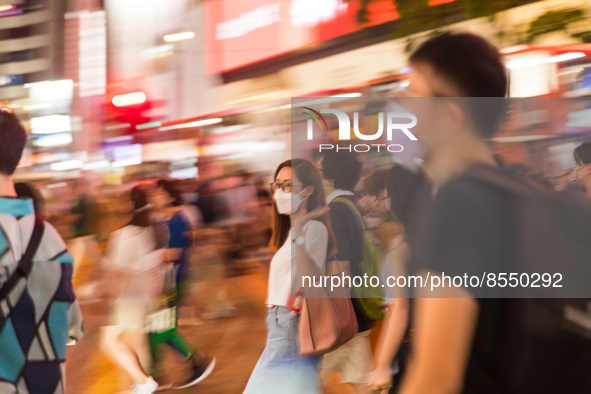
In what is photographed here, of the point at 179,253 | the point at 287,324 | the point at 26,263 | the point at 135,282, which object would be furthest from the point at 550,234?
the point at 179,253

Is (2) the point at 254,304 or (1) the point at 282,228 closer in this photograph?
(1) the point at 282,228

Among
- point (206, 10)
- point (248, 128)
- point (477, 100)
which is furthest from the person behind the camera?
point (206, 10)

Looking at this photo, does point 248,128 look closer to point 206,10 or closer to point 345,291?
point 206,10

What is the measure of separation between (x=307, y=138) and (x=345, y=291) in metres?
0.71

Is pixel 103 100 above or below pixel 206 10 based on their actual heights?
below

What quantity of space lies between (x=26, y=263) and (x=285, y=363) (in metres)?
1.37

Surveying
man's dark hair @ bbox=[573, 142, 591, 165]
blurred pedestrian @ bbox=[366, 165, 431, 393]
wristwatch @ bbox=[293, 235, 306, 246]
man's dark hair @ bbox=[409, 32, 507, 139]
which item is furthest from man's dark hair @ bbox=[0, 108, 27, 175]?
man's dark hair @ bbox=[573, 142, 591, 165]

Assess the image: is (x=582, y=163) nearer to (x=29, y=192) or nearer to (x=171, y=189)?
(x=29, y=192)

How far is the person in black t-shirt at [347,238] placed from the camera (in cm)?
213

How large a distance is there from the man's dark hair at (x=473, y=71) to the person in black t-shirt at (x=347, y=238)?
1.92ft

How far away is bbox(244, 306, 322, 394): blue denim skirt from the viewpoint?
10.8 ft

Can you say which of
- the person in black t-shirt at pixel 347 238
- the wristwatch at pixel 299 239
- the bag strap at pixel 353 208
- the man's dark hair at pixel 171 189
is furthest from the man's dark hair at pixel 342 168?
the man's dark hair at pixel 171 189

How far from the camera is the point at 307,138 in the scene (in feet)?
6.44

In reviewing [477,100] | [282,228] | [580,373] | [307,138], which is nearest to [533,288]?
[580,373]
